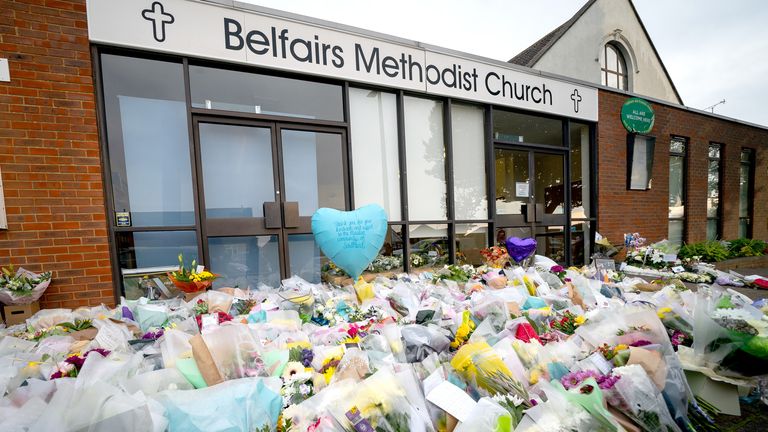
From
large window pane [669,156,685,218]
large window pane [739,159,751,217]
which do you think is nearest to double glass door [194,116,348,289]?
large window pane [669,156,685,218]

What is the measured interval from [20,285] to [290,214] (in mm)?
2279

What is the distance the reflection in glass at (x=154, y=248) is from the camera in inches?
123

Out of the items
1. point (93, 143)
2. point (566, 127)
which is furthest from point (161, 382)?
point (566, 127)

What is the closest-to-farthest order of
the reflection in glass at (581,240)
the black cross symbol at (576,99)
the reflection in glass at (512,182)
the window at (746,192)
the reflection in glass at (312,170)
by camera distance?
the reflection in glass at (312,170)
the reflection in glass at (512,182)
the black cross symbol at (576,99)
the reflection in glass at (581,240)
the window at (746,192)

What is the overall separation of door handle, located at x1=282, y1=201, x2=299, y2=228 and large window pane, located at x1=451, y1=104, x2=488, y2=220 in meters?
2.41

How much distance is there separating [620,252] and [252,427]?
20.7ft

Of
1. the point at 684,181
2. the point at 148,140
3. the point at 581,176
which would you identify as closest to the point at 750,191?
the point at 684,181

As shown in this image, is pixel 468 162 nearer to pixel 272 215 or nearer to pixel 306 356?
pixel 272 215

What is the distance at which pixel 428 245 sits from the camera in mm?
4520

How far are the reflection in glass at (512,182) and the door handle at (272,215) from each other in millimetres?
3502

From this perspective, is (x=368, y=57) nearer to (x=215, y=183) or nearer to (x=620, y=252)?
(x=215, y=183)

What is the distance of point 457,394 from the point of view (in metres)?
1.10

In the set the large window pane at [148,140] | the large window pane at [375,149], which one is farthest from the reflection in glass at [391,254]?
the large window pane at [148,140]

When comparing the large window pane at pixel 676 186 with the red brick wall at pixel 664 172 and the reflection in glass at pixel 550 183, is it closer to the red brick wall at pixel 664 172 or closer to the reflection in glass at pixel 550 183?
the red brick wall at pixel 664 172
